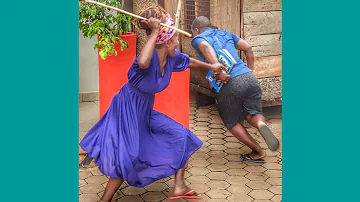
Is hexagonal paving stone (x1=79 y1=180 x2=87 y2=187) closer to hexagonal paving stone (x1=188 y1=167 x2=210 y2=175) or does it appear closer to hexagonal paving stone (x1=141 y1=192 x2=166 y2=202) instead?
hexagonal paving stone (x1=141 y1=192 x2=166 y2=202)

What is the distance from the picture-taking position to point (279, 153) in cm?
598

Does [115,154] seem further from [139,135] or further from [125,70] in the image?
[125,70]

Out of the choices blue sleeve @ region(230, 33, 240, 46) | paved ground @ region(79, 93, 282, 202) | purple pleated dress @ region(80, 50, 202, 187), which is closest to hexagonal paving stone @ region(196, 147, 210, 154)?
paved ground @ region(79, 93, 282, 202)

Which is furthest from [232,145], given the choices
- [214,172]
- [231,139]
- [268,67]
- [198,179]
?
[268,67]

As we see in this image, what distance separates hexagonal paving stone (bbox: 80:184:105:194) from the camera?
5.61 m

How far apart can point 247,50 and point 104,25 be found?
1227 millimetres

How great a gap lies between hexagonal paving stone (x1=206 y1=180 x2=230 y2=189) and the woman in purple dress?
0.69 ft

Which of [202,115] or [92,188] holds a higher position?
[202,115]

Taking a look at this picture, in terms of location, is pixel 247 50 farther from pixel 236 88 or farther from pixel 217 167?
pixel 217 167

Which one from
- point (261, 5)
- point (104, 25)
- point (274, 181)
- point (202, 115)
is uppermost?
point (261, 5)

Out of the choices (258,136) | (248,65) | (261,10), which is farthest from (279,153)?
(261,10)

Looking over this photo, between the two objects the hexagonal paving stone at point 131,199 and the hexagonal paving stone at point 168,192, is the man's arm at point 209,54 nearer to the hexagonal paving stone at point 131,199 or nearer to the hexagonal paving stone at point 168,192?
the hexagonal paving stone at point 168,192

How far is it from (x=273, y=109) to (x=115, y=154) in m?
1.43

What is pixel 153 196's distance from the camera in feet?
18.5
